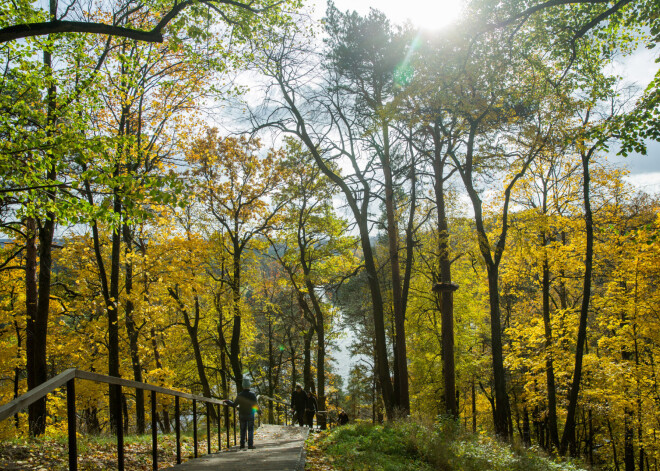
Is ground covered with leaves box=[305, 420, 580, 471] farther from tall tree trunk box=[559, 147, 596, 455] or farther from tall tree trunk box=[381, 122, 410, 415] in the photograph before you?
tall tree trunk box=[559, 147, 596, 455]

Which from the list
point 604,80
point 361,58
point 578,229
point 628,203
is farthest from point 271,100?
point 628,203

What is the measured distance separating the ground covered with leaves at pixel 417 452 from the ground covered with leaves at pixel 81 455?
270cm

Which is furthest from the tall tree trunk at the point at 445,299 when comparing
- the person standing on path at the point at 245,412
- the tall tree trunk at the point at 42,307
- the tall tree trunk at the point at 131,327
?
the tall tree trunk at the point at 42,307

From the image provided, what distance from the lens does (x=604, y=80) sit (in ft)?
36.3

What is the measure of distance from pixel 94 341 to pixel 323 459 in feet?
44.1

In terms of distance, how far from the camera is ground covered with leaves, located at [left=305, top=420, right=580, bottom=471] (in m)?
7.67

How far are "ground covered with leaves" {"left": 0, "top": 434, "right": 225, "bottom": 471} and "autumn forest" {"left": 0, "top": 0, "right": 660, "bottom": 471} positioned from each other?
2450 mm

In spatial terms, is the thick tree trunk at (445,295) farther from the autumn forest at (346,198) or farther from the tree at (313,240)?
the tree at (313,240)

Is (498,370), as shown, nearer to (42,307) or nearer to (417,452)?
(417,452)

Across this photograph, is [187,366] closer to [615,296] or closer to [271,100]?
[271,100]

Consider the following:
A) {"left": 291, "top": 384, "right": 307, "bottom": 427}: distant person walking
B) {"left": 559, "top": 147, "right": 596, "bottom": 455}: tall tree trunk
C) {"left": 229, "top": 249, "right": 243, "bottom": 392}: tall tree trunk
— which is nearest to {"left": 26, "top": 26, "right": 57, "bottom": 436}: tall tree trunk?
{"left": 291, "top": 384, "right": 307, "bottom": 427}: distant person walking

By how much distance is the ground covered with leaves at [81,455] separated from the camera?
620 centimetres

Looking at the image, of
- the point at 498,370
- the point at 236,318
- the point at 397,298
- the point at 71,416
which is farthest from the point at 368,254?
the point at 71,416

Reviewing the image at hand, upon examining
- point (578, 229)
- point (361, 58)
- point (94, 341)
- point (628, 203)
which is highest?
point (361, 58)
